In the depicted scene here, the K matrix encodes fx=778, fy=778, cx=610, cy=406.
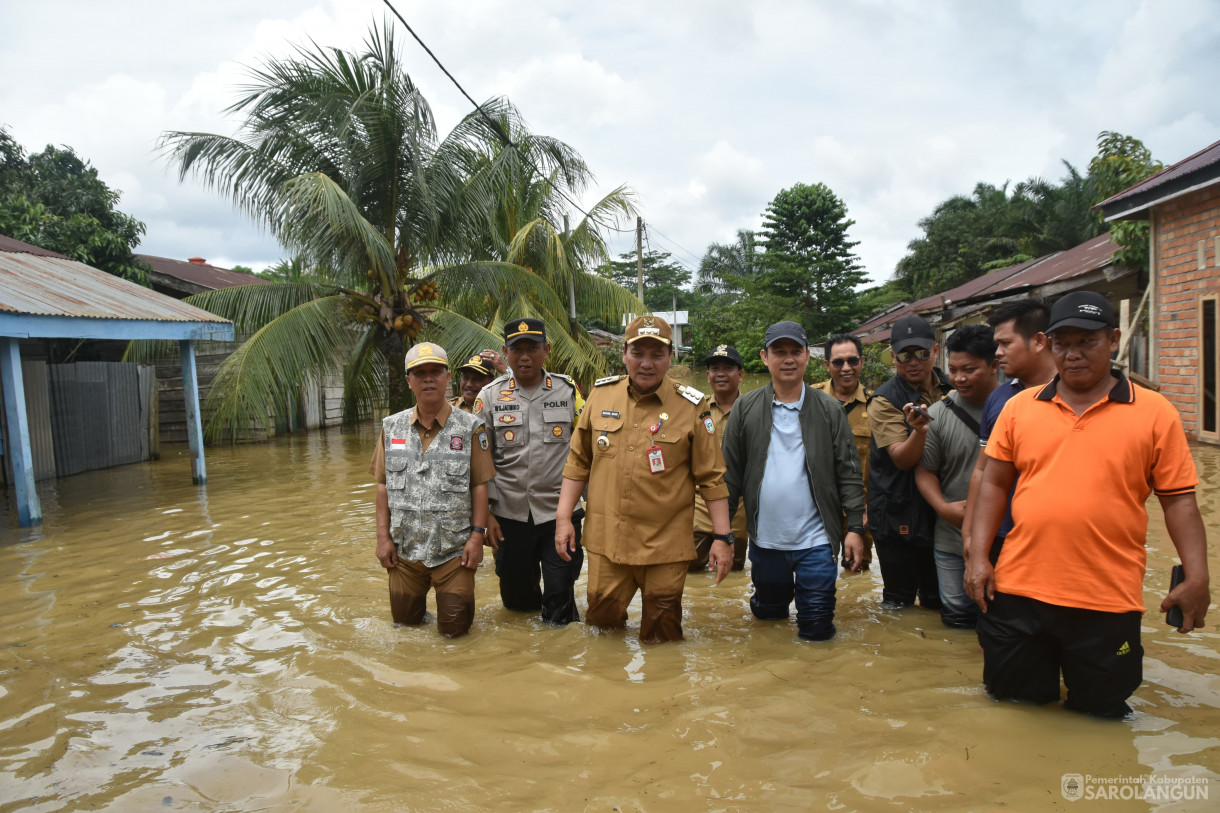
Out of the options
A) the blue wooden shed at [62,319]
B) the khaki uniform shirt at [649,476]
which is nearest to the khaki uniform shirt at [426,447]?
the khaki uniform shirt at [649,476]

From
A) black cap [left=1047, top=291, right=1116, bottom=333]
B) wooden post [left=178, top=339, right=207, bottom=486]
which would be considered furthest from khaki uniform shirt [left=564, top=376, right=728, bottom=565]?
wooden post [left=178, top=339, right=207, bottom=486]

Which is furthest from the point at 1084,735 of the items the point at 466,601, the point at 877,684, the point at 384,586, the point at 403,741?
the point at 384,586

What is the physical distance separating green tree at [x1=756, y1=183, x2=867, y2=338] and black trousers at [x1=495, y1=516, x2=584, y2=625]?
2668cm

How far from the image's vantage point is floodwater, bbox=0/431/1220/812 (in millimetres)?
2803

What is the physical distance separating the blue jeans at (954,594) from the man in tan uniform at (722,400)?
1289 mm

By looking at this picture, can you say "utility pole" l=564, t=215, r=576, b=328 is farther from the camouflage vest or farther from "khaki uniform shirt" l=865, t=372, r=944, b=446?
"khaki uniform shirt" l=865, t=372, r=944, b=446

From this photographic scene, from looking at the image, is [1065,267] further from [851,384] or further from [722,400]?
[722,400]

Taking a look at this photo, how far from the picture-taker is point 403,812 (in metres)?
2.71

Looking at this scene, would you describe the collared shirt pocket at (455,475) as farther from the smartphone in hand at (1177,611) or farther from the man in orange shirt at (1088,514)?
the smartphone in hand at (1177,611)

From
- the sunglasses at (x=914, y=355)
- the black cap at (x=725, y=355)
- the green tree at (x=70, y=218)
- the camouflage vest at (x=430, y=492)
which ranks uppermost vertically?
the green tree at (x=70, y=218)

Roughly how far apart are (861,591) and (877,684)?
5.72 ft

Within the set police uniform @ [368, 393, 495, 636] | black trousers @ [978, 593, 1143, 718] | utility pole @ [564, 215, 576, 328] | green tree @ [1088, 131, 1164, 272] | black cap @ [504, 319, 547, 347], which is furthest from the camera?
utility pole @ [564, 215, 576, 328]

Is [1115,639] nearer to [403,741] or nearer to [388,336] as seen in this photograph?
[403,741]

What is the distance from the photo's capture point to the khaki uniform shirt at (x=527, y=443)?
4590 millimetres
